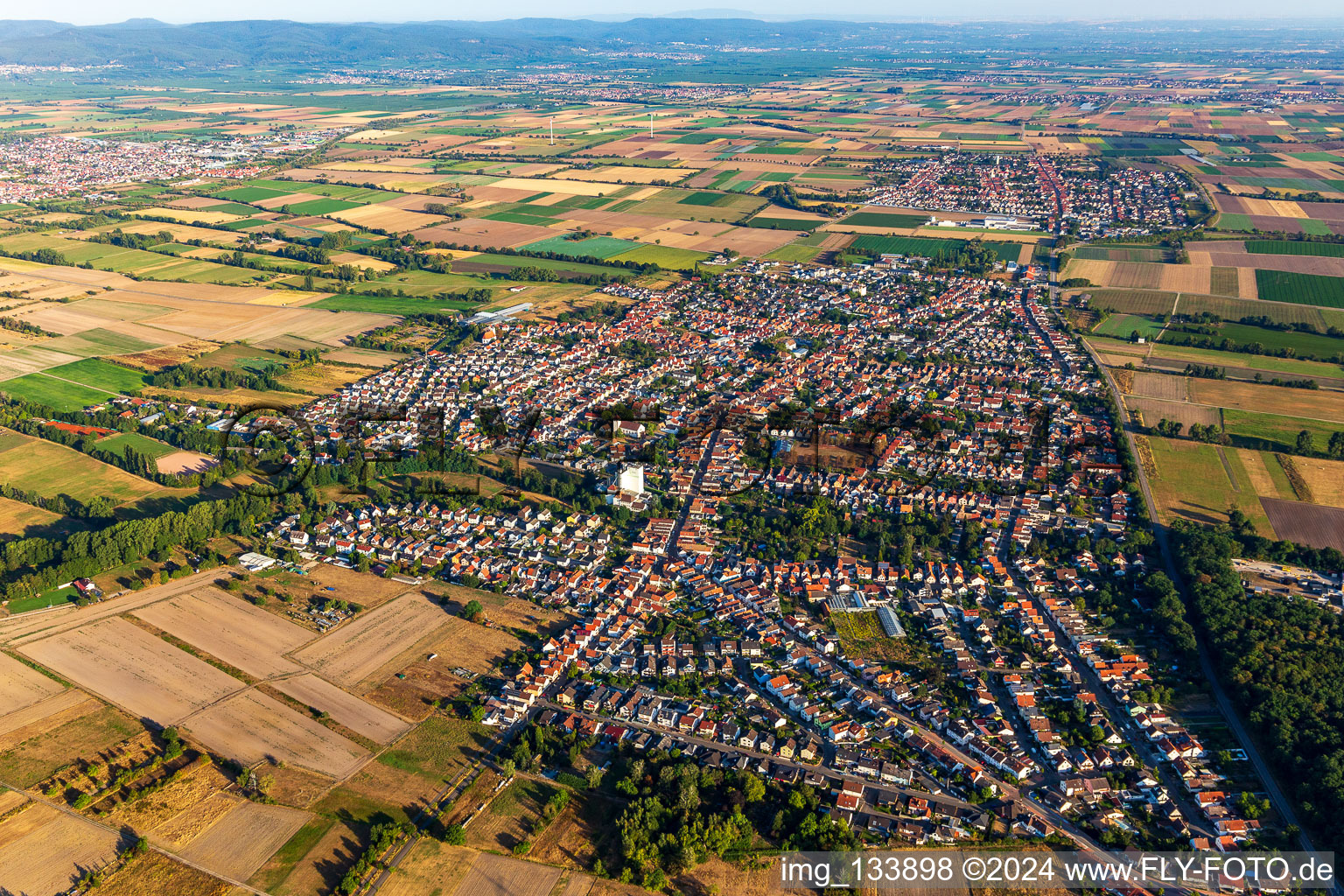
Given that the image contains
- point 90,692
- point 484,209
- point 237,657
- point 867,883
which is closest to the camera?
point 867,883

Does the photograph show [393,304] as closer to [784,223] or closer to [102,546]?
[102,546]

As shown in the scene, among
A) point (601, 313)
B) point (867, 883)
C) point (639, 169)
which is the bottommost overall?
point (867, 883)

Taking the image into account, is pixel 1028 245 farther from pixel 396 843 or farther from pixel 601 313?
pixel 396 843

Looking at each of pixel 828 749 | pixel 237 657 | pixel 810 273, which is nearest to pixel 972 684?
pixel 828 749

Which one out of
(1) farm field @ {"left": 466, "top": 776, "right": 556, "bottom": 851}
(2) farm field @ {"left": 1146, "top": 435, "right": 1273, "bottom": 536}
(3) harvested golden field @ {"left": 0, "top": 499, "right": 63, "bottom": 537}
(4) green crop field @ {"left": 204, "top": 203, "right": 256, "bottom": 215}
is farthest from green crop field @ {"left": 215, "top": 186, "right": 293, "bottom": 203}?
(2) farm field @ {"left": 1146, "top": 435, "right": 1273, "bottom": 536}

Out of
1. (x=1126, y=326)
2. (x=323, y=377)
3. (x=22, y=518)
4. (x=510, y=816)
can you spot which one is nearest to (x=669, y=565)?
(x=510, y=816)

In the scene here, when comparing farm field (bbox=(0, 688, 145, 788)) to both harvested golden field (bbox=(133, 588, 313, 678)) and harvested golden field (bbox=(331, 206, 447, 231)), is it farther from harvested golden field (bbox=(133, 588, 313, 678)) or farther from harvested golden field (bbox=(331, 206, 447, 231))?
harvested golden field (bbox=(331, 206, 447, 231))

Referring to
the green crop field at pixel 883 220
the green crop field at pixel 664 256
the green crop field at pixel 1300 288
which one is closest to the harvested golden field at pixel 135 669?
the green crop field at pixel 664 256
